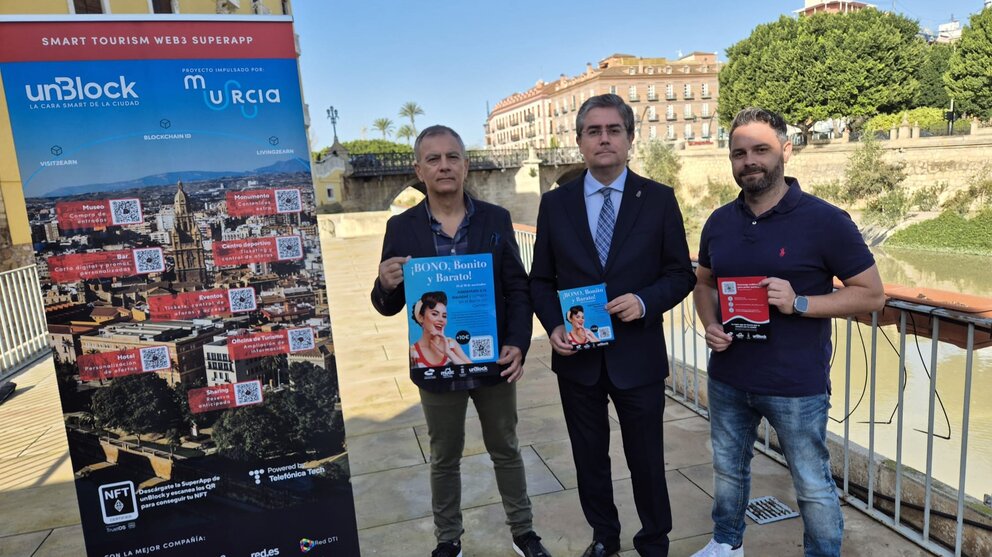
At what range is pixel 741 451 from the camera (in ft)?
7.51

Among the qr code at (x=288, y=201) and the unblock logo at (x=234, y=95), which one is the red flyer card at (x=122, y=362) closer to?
the qr code at (x=288, y=201)

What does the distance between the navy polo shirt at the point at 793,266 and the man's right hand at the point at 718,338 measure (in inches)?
1.9

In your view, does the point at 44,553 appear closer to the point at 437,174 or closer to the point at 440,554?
the point at 440,554

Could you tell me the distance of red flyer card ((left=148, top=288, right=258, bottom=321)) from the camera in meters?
2.05

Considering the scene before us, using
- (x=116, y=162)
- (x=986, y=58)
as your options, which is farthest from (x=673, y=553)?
(x=986, y=58)

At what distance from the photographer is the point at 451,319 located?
224cm

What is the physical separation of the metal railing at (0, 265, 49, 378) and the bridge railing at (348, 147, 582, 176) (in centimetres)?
2207

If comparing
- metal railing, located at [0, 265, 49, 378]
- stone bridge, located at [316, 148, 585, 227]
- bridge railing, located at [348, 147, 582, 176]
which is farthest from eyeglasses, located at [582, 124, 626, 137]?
stone bridge, located at [316, 148, 585, 227]

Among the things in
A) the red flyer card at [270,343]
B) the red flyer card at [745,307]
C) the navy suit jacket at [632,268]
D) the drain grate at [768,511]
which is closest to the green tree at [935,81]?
the drain grate at [768,511]

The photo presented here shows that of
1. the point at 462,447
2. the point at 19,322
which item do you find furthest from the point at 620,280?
the point at 19,322

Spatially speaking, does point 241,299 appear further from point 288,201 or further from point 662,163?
point 662,163

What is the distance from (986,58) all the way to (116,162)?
38333 mm

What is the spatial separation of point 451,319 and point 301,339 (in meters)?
0.58

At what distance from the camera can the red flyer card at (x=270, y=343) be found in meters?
2.14
